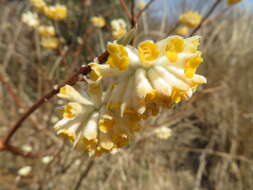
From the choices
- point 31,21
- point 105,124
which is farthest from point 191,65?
point 31,21

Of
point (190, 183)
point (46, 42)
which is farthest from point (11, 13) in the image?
point (190, 183)

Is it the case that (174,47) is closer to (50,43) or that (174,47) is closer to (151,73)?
(151,73)

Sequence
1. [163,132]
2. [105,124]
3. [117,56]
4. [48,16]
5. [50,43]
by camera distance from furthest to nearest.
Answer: [50,43]
[48,16]
[163,132]
[105,124]
[117,56]

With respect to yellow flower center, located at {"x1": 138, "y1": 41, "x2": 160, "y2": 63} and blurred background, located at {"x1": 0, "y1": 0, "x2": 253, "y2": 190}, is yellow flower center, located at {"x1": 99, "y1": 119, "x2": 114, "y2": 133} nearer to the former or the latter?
yellow flower center, located at {"x1": 138, "y1": 41, "x2": 160, "y2": 63}

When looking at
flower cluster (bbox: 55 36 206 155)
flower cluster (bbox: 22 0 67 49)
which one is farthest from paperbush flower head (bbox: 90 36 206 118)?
flower cluster (bbox: 22 0 67 49)

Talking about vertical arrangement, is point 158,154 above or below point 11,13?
below

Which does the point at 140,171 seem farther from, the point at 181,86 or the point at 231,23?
the point at 231,23

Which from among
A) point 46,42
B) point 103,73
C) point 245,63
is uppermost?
point 103,73
